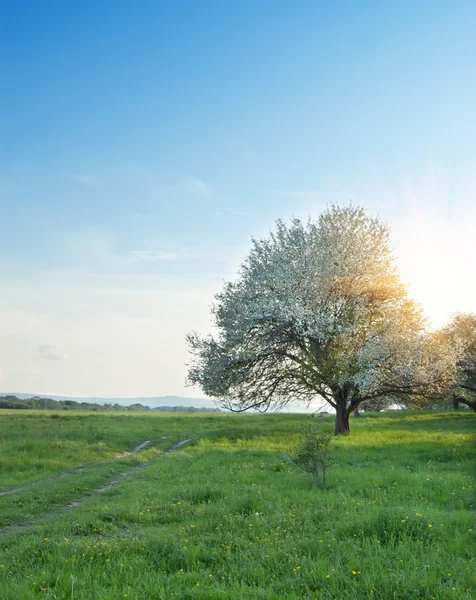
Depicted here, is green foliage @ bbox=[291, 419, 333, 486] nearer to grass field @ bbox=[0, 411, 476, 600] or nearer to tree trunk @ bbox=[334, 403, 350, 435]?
grass field @ bbox=[0, 411, 476, 600]

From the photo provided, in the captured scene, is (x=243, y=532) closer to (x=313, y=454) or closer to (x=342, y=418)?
(x=313, y=454)

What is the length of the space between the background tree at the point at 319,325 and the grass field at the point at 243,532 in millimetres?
10993

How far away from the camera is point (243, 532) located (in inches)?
407

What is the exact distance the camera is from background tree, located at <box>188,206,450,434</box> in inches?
1233

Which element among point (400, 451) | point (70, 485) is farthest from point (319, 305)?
point (70, 485)

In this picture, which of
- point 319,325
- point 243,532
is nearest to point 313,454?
point 243,532

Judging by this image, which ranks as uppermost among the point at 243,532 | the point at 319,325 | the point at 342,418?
the point at 319,325

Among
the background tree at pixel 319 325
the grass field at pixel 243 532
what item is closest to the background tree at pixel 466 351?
the background tree at pixel 319 325

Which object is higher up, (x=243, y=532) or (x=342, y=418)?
(x=342, y=418)

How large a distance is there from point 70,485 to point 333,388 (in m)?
19.3

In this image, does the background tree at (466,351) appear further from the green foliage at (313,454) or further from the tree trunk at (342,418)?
the green foliage at (313,454)

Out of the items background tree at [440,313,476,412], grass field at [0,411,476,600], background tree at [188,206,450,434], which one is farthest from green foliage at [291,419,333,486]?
background tree at [440,313,476,412]

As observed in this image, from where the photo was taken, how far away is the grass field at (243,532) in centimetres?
752

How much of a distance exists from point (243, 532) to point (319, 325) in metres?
21.9
